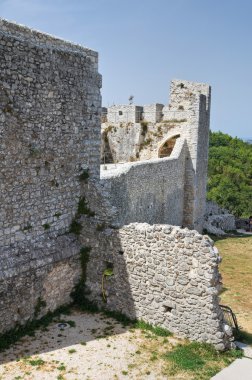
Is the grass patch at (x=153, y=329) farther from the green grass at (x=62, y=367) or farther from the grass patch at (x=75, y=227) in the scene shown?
the grass patch at (x=75, y=227)

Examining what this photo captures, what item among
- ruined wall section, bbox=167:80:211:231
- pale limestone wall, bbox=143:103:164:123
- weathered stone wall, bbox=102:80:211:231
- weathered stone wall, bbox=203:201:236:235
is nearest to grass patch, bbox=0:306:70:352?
weathered stone wall, bbox=102:80:211:231

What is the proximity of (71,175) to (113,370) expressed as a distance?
4.79 m

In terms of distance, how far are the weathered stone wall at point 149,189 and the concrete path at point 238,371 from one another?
410 cm

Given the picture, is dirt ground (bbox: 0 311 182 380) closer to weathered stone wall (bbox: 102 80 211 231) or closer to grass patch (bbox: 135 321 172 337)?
grass patch (bbox: 135 321 172 337)

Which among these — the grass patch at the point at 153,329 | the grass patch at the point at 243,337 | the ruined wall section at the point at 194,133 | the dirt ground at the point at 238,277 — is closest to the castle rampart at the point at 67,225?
the grass patch at the point at 153,329

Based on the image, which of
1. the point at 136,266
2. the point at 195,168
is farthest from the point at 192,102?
the point at 136,266

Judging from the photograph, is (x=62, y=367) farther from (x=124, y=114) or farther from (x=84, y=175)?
(x=124, y=114)

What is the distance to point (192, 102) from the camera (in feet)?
68.4

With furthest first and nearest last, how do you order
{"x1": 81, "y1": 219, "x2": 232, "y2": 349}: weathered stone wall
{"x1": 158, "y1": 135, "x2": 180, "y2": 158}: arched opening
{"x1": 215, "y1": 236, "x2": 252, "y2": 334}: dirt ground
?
{"x1": 158, "y1": 135, "x2": 180, "y2": 158}: arched opening, {"x1": 215, "y1": 236, "x2": 252, "y2": 334}: dirt ground, {"x1": 81, "y1": 219, "x2": 232, "y2": 349}: weathered stone wall

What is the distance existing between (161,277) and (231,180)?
3874 cm

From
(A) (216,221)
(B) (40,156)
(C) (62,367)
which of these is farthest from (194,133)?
(C) (62,367)

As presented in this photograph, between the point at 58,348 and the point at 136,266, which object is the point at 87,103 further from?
the point at 58,348

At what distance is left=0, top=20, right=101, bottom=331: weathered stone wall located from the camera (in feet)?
28.1

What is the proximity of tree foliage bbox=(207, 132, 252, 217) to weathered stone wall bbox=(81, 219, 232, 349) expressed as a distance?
34.2 meters
